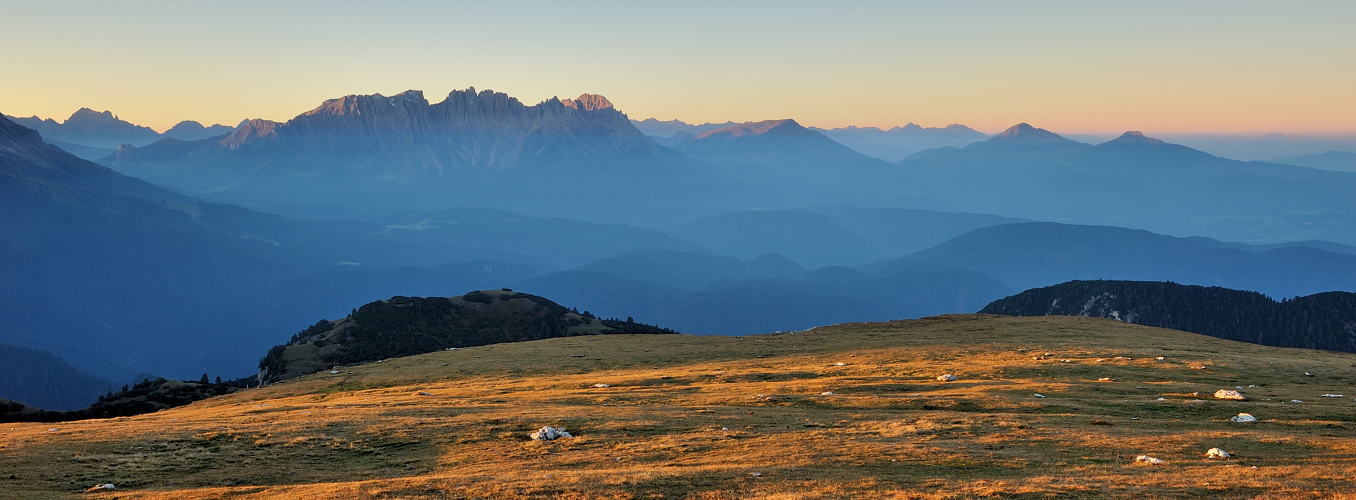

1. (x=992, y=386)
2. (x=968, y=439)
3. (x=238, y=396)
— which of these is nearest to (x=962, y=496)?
(x=968, y=439)

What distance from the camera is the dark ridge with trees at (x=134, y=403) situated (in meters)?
74.6

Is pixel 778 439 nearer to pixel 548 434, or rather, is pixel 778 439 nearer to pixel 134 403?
pixel 548 434

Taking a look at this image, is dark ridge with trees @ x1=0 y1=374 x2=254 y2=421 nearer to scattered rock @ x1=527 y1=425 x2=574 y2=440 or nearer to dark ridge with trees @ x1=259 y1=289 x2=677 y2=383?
dark ridge with trees @ x1=259 y1=289 x2=677 y2=383

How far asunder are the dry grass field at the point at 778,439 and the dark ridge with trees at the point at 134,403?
29982 mm

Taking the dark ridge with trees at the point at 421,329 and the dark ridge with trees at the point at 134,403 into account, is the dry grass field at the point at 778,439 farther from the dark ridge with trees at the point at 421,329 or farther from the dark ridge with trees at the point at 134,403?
the dark ridge with trees at the point at 421,329

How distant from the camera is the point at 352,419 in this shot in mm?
43031

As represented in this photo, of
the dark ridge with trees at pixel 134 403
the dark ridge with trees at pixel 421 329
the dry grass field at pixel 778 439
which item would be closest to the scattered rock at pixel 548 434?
the dry grass field at pixel 778 439

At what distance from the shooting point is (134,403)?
280 ft

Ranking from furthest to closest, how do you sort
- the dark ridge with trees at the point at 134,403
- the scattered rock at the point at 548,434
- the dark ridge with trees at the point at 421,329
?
the dark ridge with trees at the point at 421,329
the dark ridge with trees at the point at 134,403
the scattered rock at the point at 548,434

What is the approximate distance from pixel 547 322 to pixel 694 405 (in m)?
141

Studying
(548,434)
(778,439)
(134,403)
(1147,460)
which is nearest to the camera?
(1147,460)

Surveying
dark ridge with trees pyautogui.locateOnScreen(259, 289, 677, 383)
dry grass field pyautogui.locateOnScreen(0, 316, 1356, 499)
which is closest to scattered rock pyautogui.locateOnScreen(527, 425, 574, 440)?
dry grass field pyautogui.locateOnScreen(0, 316, 1356, 499)

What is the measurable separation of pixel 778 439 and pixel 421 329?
144 meters

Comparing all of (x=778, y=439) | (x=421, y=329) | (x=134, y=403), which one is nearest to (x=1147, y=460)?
(x=778, y=439)
